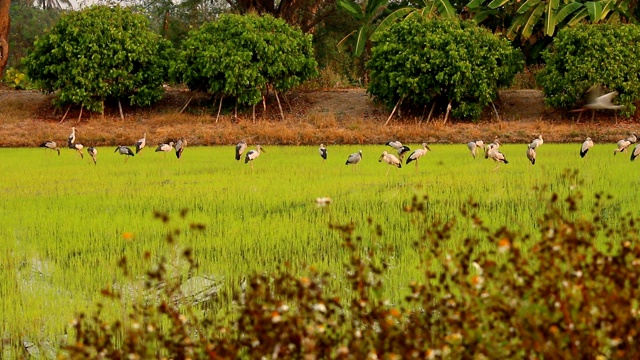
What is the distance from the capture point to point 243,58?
26.2 meters

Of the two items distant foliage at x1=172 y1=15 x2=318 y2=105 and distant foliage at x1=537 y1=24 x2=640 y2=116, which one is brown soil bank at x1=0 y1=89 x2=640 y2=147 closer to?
distant foliage at x1=537 y1=24 x2=640 y2=116

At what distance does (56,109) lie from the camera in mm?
28156

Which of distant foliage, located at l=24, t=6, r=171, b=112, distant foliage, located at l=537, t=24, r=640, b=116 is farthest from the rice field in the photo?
distant foliage, located at l=24, t=6, r=171, b=112

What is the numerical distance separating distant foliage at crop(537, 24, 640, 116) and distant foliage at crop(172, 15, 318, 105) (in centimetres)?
728

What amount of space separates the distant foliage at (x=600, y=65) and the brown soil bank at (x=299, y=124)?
0.72m

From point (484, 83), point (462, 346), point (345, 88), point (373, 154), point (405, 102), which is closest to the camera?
point (462, 346)

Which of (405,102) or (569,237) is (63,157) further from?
(569,237)

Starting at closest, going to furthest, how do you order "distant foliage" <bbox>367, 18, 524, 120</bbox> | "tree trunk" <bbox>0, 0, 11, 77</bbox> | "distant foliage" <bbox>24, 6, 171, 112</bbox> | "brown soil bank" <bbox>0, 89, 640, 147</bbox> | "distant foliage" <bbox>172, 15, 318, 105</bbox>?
1. "brown soil bank" <bbox>0, 89, 640, 147</bbox>
2. "distant foliage" <bbox>367, 18, 524, 120</bbox>
3. "distant foliage" <bbox>172, 15, 318, 105</bbox>
4. "distant foliage" <bbox>24, 6, 171, 112</bbox>
5. "tree trunk" <bbox>0, 0, 11, 77</bbox>

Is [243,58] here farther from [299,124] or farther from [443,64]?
[443,64]

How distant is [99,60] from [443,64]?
9.85 m

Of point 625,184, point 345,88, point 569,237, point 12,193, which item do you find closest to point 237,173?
point 12,193

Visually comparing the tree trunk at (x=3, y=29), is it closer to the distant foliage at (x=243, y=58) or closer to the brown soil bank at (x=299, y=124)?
the brown soil bank at (x=299, y=124)

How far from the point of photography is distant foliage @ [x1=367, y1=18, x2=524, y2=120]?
25.3m

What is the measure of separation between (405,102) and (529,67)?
23.0 feet
